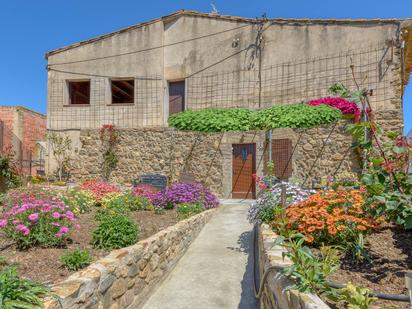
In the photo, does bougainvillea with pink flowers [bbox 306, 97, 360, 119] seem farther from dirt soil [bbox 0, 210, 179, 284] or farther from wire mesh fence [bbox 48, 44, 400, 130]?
dirt soil [bbox 0, 210, 179, 284]

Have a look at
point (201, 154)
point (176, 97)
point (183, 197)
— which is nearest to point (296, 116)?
point (201, 154)

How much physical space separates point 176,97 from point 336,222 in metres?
11.5

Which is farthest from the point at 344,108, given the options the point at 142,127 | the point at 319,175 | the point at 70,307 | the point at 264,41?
the point at 70,307

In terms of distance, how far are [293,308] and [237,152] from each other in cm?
1034

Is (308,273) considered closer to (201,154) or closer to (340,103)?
(340,103)

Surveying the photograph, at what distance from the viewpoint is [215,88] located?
1351 cm

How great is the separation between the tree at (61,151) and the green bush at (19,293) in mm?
12788

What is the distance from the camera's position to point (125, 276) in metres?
3.84

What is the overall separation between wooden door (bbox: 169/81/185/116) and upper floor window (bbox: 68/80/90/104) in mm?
4048

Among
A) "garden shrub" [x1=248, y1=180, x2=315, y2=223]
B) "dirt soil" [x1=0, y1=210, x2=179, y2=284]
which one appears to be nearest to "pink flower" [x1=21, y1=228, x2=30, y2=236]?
"dirt soil" [x1=0, y1=210, x2=179, y2=284]

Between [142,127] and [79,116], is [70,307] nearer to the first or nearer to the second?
[142,127]


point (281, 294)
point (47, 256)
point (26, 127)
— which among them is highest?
point (26, 127)

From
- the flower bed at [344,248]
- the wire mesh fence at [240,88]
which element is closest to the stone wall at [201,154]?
the wire mesh fence at [240,88]

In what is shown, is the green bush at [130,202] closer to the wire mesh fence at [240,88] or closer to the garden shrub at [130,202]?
the garden shrub at [130,202]
